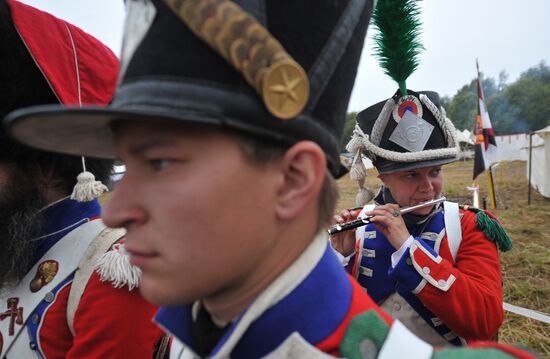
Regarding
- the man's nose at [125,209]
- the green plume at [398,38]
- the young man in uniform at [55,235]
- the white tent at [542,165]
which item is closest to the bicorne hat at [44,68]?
the young man in uniform at [55,235]

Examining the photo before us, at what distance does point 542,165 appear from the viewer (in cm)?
1117

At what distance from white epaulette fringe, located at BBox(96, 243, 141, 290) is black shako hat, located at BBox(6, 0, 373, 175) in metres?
0.58

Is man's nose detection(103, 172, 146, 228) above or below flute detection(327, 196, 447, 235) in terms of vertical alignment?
above

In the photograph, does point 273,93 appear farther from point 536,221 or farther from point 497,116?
point 497,116

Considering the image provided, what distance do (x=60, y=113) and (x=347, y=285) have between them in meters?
0.80

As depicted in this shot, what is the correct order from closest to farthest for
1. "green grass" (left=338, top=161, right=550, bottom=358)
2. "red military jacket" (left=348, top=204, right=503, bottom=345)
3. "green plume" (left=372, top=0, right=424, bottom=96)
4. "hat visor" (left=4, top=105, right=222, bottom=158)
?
"hat visor" (left=4, top=105, right=222, bottom=158) → "red military jacket" (left=348, top=204, right=503, bottom=345) → "green plume" (left=372, top=0, right=424, bottom=96) → "green grass" (left=338, top=161, right=550, bottom=358)

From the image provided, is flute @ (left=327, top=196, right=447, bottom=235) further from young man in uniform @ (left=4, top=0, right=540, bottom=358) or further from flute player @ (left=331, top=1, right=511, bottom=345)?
young man in uniform @ (left=4, top=0, right=540, bottom=358)

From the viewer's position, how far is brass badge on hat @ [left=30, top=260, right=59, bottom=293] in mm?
1473

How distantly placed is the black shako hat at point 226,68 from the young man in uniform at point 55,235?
2.20 ft

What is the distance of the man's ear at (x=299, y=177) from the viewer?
870 millimetres

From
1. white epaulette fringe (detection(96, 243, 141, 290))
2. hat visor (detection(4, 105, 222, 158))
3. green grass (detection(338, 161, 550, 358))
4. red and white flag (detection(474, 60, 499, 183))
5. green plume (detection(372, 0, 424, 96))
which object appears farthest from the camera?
red and white flag (detection(474, 60, 499, 183))

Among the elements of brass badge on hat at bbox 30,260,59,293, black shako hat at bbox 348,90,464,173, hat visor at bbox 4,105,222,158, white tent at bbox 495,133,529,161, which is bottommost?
white tent at bbox 495,133,529,161

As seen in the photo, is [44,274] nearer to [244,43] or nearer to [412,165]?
[244,43]

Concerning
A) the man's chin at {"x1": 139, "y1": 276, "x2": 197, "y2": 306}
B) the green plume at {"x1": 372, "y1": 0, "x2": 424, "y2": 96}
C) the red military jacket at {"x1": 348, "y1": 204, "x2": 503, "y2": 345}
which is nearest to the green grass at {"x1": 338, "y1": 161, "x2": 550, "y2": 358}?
the red military jacket at {"x1": 348, "y1": 204, "x2": 503, "y2": 345}
